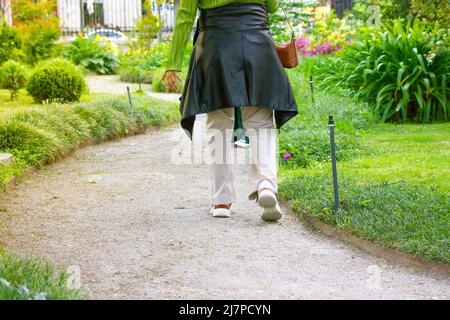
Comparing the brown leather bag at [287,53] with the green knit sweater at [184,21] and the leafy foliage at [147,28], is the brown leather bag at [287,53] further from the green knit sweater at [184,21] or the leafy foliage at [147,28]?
the leafy foliage at [147,28]

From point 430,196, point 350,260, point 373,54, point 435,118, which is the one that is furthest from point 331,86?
point 350,260

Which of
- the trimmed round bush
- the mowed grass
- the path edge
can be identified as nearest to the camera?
the path edge

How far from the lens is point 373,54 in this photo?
9.87 m

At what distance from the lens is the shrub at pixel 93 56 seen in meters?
18.2

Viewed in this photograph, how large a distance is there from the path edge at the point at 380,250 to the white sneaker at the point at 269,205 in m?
0.26

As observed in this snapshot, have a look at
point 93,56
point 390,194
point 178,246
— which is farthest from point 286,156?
point 93,56

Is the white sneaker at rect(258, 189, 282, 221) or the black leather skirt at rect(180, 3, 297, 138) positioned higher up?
the black leather skirt at rect(180, 3, 297, 138)

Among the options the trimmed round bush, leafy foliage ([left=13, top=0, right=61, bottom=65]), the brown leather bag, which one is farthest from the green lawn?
leafy foliage ([left=13, top=0, right=61, bottom=65])

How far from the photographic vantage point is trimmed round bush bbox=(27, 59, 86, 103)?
11.3 meters

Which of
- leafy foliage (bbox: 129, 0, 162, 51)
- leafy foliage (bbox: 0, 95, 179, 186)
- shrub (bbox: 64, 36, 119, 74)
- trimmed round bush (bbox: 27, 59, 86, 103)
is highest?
leafy foliage (bbox: 129, 0, 162, 51)

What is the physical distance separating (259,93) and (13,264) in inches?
75.3

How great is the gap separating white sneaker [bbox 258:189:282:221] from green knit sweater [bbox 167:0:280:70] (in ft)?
3.07

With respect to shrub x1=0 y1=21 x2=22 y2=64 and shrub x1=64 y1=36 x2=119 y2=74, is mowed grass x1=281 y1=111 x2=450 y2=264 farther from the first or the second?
shrub x1=64 y1=36 x2=119 y2=74

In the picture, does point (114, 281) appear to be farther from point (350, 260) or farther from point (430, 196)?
point (430, 196)
